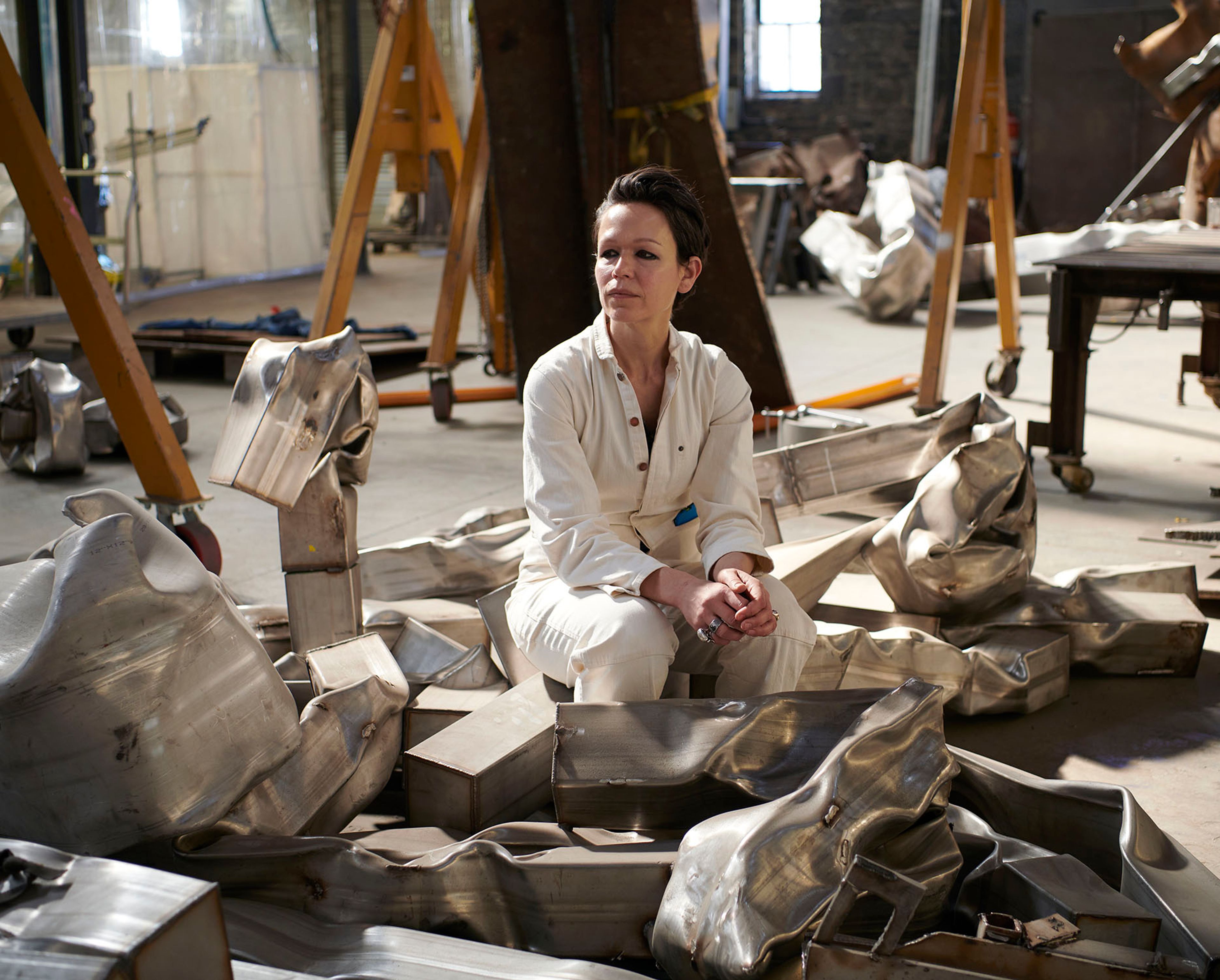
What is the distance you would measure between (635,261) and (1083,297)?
9.35 ft

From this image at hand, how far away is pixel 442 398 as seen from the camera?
5.86 m

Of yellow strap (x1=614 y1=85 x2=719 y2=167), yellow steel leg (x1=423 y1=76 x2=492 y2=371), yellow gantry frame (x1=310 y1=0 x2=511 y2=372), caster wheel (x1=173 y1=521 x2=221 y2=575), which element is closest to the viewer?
caster wheel (x1=173 y1=521 x2=221 y2=575)

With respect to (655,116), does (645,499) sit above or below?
below

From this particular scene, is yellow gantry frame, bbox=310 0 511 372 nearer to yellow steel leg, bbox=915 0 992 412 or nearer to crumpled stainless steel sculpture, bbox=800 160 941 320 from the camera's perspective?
yellow steel leg, bbox=915 0 992 412

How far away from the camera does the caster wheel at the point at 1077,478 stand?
4559mm

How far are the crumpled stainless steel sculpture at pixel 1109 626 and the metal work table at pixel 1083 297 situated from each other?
61.9 inches

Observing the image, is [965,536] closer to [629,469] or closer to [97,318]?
[629,469]

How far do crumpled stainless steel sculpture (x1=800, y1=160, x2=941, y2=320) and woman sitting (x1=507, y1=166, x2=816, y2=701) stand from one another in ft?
21.0

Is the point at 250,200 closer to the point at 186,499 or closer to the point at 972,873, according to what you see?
the point at 186,499

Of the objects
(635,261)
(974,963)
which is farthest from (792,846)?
(635,261)

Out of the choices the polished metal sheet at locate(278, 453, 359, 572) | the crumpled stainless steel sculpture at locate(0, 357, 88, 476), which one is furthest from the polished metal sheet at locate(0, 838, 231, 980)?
the crumpled stainless steel sculpture at locate(0, 357, 88, 476)

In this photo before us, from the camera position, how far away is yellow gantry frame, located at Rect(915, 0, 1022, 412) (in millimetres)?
5316

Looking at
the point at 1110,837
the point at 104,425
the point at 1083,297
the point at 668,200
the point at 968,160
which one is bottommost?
the point at 1110,837

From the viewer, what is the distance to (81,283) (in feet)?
10.2
